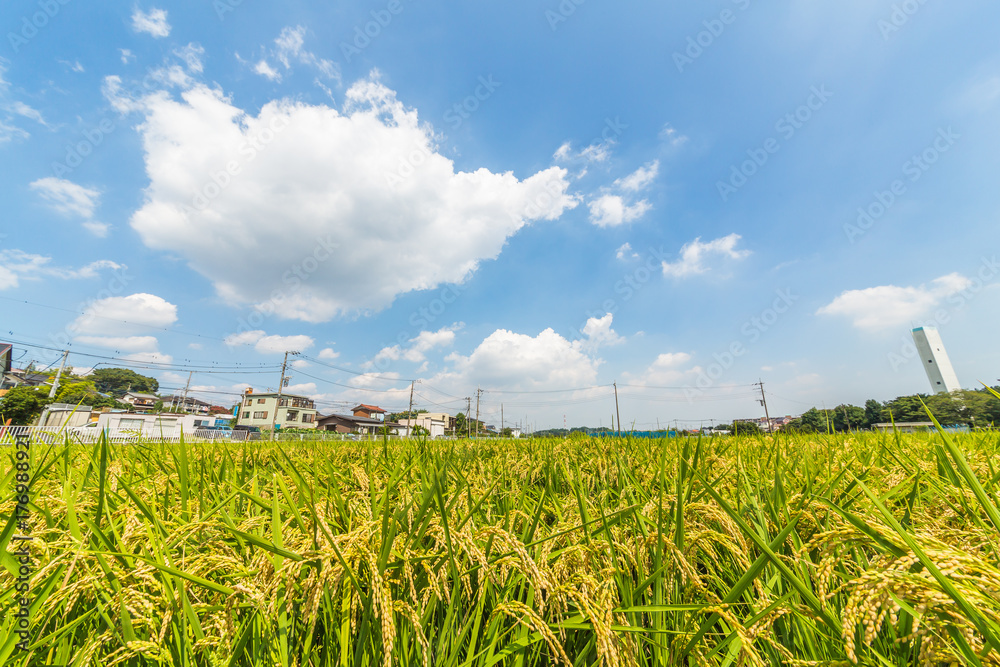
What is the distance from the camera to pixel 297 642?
105 cm

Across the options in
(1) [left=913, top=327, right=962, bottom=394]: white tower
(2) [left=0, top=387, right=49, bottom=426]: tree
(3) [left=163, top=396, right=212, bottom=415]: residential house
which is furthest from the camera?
(3) [left=163, top=396, right=212, bottom=415]: residential house

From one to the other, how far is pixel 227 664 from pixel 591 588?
0.97 m

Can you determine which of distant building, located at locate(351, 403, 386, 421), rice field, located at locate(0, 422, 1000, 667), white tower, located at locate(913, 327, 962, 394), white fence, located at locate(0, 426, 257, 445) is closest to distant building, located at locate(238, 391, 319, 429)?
distant building, located at locate(351, 403, 386, 421)

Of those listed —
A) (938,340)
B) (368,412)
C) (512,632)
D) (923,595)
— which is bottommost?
(512,632)

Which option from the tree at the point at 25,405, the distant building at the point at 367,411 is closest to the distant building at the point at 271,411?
the distant building at the point at 367,411

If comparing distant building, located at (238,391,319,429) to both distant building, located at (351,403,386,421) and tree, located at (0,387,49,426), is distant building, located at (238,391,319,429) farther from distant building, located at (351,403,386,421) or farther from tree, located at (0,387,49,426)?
A: tree, located at (0,387,49,426)

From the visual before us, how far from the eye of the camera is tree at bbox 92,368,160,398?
86000 mm

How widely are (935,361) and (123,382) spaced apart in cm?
16797

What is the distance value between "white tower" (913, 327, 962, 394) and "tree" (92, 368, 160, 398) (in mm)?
157457

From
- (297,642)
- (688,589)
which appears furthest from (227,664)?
(688,589)

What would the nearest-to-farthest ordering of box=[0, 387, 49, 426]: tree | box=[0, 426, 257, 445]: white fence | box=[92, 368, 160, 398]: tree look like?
box=[0, 426, 257, 445]: white fence, box=[0, 387, 49, 426]: tree, box=[92, 368, 160, 398]: tree

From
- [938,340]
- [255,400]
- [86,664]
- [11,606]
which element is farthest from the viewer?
[255,400]

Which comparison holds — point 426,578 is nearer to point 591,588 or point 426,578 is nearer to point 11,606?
point 591,588

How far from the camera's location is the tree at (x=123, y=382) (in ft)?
282
